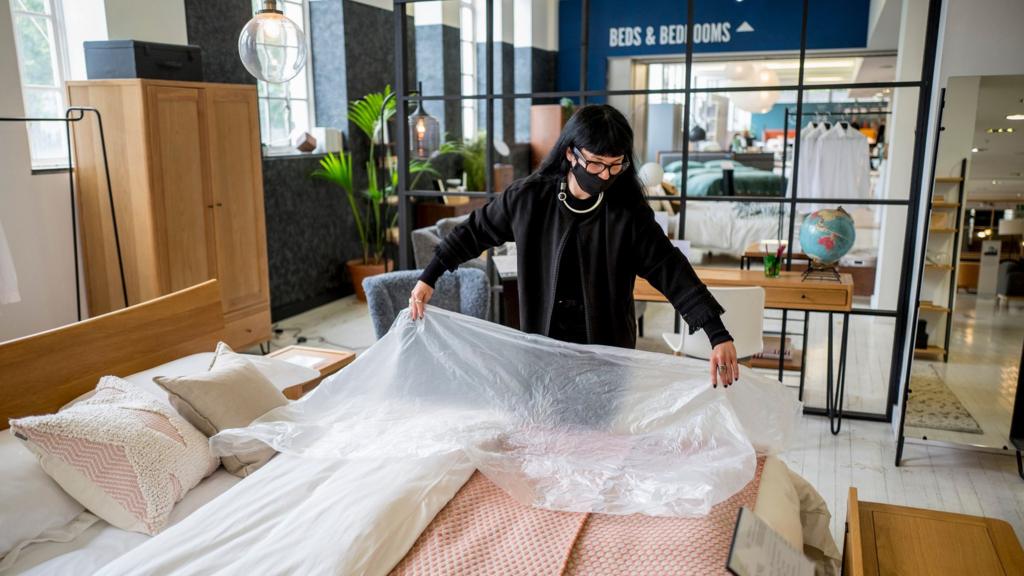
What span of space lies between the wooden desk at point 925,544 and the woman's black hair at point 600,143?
42.4 inches

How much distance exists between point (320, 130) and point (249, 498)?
16.2ft

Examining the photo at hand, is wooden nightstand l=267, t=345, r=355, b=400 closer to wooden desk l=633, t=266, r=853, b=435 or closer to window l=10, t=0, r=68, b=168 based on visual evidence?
wooden desk l=633, t=266, r=853, b=435

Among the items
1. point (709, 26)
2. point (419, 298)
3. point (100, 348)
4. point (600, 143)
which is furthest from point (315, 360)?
point (709, 26)

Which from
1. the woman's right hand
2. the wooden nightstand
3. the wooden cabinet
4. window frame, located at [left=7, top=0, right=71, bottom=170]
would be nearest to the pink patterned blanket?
the woman's right hand

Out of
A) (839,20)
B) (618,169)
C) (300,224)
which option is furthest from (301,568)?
(839,20)

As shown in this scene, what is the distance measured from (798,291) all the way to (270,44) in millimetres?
2643

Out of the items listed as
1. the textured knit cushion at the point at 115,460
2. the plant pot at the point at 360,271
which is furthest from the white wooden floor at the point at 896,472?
Answer: the plant pot at the point at 360,271

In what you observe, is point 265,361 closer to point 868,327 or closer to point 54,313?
point 54,313

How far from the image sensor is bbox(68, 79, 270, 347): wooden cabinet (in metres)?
4.19

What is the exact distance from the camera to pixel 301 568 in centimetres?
169

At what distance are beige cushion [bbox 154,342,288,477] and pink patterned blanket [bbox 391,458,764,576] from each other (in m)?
0.76

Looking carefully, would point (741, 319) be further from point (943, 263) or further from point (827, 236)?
point (943, 263)

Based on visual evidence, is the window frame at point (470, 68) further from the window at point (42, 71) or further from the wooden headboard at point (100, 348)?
the wooden headboard at point (100, 348)

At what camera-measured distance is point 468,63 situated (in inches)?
362
